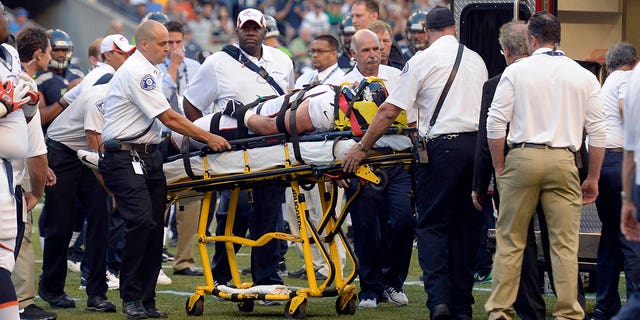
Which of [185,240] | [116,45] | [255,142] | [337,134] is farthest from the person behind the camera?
[185,240]

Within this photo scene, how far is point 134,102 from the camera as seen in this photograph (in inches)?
362

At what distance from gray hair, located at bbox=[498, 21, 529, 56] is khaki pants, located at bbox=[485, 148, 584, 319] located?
75cm

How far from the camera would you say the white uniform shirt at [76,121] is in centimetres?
1007

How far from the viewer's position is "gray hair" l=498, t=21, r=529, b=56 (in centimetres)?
836

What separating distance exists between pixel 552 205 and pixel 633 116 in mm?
1974

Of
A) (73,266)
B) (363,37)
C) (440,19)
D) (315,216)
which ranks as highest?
(440,19)

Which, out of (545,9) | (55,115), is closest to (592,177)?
(545,9)

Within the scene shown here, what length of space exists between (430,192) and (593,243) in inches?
62.5

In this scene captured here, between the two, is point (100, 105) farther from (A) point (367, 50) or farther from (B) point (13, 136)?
(B) point (13, 136)

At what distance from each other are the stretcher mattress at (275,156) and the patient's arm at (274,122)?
159 mm

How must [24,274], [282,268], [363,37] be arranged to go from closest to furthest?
[24,274] → [363,37] → [282,268]

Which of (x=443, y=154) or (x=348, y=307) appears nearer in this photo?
(x=443, y=154)

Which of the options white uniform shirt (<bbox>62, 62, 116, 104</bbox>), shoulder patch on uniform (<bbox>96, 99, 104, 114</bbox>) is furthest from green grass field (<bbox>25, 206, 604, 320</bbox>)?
white uniform shirt (<bbox>62, 62, 116, 104</bbox>)

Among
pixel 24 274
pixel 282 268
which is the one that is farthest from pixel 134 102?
pixel 282 268
